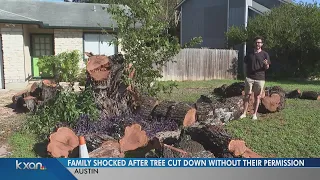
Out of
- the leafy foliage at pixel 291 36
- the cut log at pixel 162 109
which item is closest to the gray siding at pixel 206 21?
the leafy foliage at pixel 291 36

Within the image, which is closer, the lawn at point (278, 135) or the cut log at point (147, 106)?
the lawn at point (278, 135)

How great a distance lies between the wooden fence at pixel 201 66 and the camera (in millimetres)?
16631

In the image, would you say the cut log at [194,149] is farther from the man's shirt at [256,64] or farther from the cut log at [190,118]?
the man's shirt at [256,64]

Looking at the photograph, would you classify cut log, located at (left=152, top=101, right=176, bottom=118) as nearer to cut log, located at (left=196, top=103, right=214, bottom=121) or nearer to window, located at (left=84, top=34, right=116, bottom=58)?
cut log, located at (left=196, top=103, right=214, bottom=121)

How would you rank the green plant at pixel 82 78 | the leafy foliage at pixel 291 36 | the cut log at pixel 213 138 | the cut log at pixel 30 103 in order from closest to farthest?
1. the cut log at pixel 213 138
2. the cut log at pixel 30 103
3. the green plant at pixel 82 78
4. the leafy foliage at pixel 291 36

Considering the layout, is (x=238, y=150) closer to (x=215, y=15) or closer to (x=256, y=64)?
(x=256, y=64)

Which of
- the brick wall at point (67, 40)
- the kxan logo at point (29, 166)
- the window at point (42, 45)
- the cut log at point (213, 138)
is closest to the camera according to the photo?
the kxan logo at point (29, 166)

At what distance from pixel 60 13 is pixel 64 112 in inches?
444

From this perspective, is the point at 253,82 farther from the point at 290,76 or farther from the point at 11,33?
the point at 290,76

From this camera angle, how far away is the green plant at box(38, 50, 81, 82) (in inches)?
559

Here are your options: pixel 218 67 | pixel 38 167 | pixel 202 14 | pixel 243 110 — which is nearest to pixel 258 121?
pixel 243 110

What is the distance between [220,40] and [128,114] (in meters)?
17.4

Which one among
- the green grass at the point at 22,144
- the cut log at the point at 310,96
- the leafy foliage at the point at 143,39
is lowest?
the green grass at the point at 22,144

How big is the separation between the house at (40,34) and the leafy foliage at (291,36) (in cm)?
813
